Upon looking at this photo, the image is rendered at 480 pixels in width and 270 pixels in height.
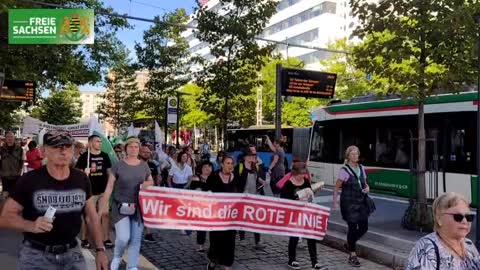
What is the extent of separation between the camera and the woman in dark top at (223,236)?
6.75 metres

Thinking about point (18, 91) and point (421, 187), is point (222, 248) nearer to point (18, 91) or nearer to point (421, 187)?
point (421, 187)

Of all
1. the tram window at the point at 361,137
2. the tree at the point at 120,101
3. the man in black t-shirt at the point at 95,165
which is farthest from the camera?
the tree at the point at 120,101

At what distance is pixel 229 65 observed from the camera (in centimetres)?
1722

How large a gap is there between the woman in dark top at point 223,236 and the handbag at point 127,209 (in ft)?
3.80

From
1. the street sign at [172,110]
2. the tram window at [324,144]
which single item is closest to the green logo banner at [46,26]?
the street sign at [172,110]

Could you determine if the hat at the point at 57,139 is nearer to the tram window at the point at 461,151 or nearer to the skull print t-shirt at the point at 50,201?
the skull print t-shirt at the point at 50,201

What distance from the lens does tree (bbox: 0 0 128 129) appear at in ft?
58.9

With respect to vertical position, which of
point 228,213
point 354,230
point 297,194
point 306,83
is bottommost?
point 354,230

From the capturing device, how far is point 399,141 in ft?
52.3

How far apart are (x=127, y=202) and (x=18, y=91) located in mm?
17030

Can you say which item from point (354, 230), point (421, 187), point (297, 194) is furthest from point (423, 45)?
point (297, 194)

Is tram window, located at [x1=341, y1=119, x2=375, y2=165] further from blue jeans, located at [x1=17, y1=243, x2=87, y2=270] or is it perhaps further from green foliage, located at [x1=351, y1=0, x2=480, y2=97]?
blue jeans, located at [x1=17, y1=243, x2=87, y2=270]

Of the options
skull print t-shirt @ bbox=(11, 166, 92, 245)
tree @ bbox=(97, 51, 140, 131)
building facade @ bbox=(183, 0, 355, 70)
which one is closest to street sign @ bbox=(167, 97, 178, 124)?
skull print t-shirt @ bbox=(11, 166, 92, 245)

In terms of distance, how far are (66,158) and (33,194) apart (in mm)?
321
